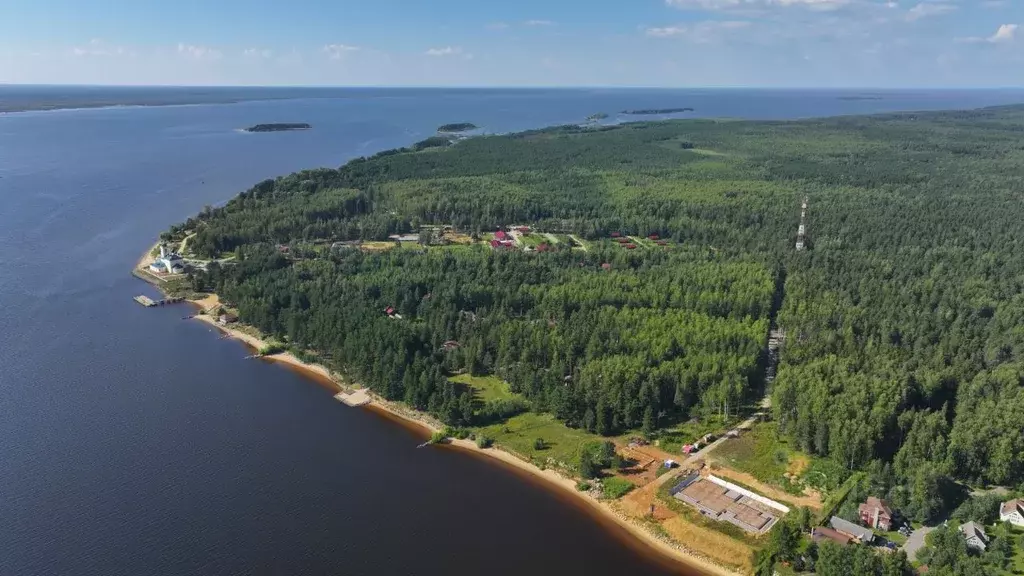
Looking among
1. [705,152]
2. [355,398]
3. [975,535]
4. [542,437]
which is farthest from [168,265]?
[705,152]

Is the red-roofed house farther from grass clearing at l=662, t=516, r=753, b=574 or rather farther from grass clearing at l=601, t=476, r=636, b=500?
grass clearing at l=601, t=476, r=636, b=500

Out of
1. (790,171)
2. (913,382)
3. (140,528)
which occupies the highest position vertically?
(790,171)

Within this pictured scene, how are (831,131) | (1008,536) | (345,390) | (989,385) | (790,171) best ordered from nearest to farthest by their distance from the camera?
(1008,536), (989,385), (345,390), (790,171), (831,131)

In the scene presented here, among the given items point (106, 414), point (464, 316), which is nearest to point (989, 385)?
point (464, 316)

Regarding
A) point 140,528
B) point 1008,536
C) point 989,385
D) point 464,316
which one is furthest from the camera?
point 464,316

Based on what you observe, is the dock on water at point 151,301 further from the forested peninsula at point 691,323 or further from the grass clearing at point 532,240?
the grass clearing at point 532,240

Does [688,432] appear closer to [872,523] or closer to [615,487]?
[615,487]

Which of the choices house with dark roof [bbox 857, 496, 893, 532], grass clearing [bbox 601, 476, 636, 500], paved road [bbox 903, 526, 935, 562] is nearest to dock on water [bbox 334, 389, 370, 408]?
grass clearing [bbox 601, 476, 636, 500]

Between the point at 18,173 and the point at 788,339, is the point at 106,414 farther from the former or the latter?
the point at 18,173
